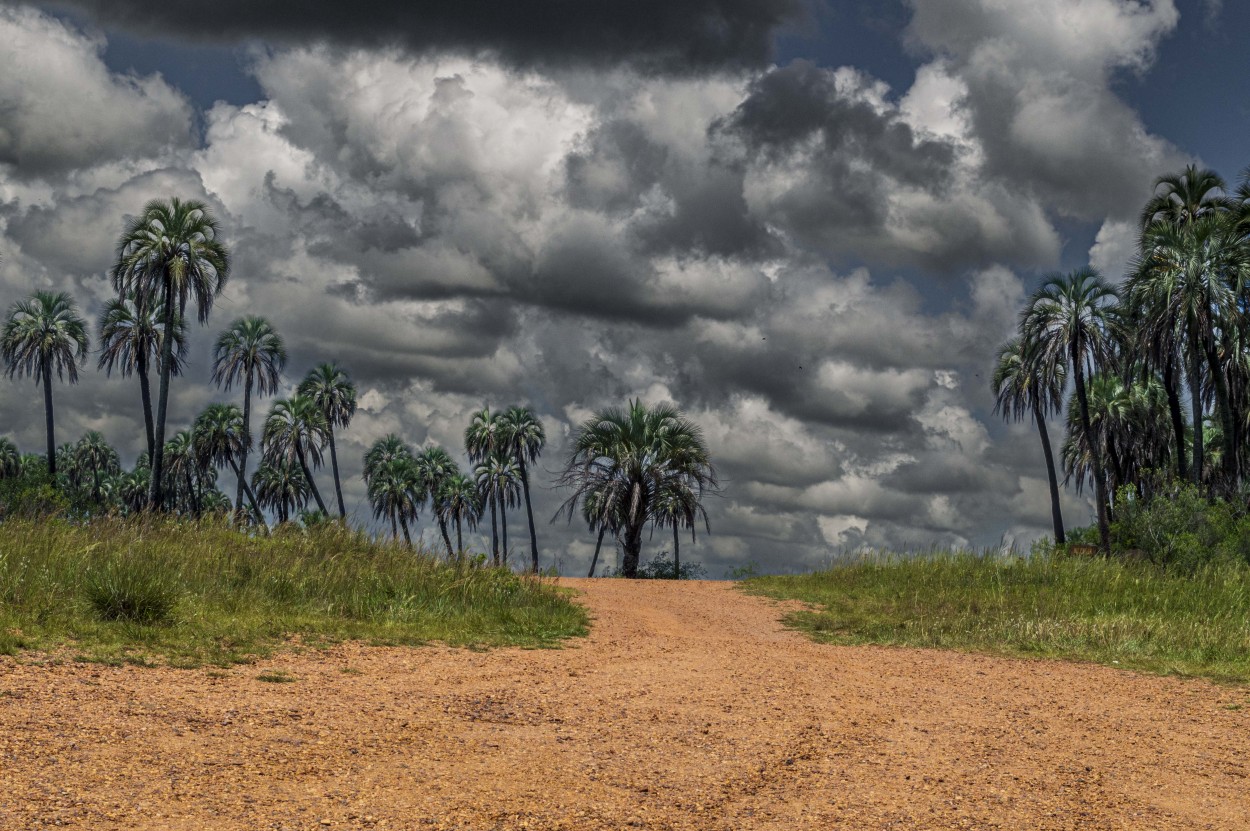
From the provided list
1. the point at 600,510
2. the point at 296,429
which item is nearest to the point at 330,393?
the point at 296,429

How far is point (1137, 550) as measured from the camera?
27.5m

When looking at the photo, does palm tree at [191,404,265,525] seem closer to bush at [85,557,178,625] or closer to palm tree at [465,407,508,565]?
palm tree at [465,407,508,565]

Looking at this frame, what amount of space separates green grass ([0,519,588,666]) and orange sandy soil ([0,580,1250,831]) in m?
0.92

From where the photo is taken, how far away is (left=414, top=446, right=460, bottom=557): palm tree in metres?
72.1

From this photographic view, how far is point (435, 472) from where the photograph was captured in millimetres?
74125

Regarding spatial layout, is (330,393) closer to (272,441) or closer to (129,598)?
(272,441)

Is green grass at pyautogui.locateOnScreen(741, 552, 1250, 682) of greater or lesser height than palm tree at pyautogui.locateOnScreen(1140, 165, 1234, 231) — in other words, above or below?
below

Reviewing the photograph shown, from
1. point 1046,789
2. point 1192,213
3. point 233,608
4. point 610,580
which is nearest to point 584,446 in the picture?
point 610,580

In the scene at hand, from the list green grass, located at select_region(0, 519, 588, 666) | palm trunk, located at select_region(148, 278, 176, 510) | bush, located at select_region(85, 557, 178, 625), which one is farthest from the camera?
palm trunk, located at select_region(148, 278, 176, 510)

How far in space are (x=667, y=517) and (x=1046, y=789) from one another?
2567 centimetres

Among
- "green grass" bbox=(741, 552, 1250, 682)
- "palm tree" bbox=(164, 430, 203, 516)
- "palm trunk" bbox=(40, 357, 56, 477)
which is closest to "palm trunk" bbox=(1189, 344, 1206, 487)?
"green grass" bbox=(741, 552, 1250, 682)

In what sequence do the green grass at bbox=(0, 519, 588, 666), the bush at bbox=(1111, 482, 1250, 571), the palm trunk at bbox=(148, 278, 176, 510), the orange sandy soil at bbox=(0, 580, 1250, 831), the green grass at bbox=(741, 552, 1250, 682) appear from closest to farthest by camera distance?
1. the orange sandy soil at bbox=(0, 580, 1250, 831)
2. the green grass at bbox=(0, 519, 588, 666)
3. the green grass at bbox=(741, 552, 1250, 682)
4. the bush at bbox=(1111, 482, 1250, 571)
5. the palm trunk at bbox=(148, 278, 176, 510)

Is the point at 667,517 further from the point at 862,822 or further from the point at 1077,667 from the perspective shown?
the point at 862,822

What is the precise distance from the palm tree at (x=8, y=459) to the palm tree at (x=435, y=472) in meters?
36.0
